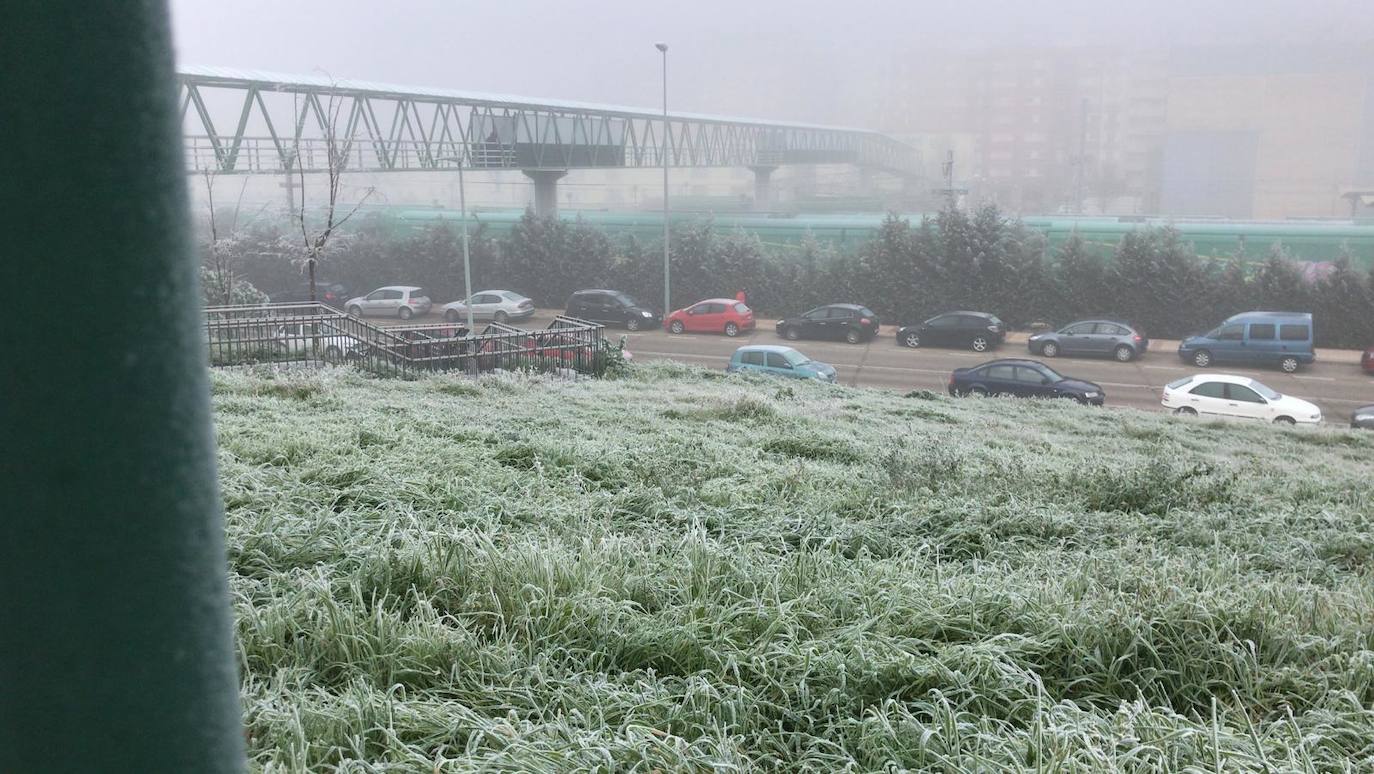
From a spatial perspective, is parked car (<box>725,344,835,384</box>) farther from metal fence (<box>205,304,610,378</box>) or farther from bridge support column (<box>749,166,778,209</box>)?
bridge support column (<box>749,166,778,209</box>)

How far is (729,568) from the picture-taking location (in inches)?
115

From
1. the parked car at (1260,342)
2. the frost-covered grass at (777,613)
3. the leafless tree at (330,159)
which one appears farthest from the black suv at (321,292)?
the frost-covered grass at (777,613)

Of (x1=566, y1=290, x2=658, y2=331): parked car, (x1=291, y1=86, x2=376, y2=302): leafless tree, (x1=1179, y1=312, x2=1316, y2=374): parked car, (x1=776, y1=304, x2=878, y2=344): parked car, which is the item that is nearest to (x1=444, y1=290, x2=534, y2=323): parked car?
(x1=566, y1=290, x2=658, y2=331): parked car

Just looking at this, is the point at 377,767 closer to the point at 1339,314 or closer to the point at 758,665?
the point at 758,665

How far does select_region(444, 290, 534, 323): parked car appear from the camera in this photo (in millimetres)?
20656

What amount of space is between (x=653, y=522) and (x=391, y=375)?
729 centimetres

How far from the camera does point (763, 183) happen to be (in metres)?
24.9

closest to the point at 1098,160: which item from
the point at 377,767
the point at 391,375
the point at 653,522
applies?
the point at 391,375

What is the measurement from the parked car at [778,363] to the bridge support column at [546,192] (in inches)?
304

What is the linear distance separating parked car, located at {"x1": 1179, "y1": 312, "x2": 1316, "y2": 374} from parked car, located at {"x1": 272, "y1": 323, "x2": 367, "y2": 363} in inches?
525

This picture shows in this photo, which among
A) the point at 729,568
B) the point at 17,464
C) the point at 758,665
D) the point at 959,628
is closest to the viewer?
the point at 17,464

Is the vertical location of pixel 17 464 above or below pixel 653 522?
above

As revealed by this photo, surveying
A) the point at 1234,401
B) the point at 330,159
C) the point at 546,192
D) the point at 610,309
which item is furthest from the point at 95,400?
the point at 546,192

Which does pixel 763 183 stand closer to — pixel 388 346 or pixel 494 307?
pixel 494 307
